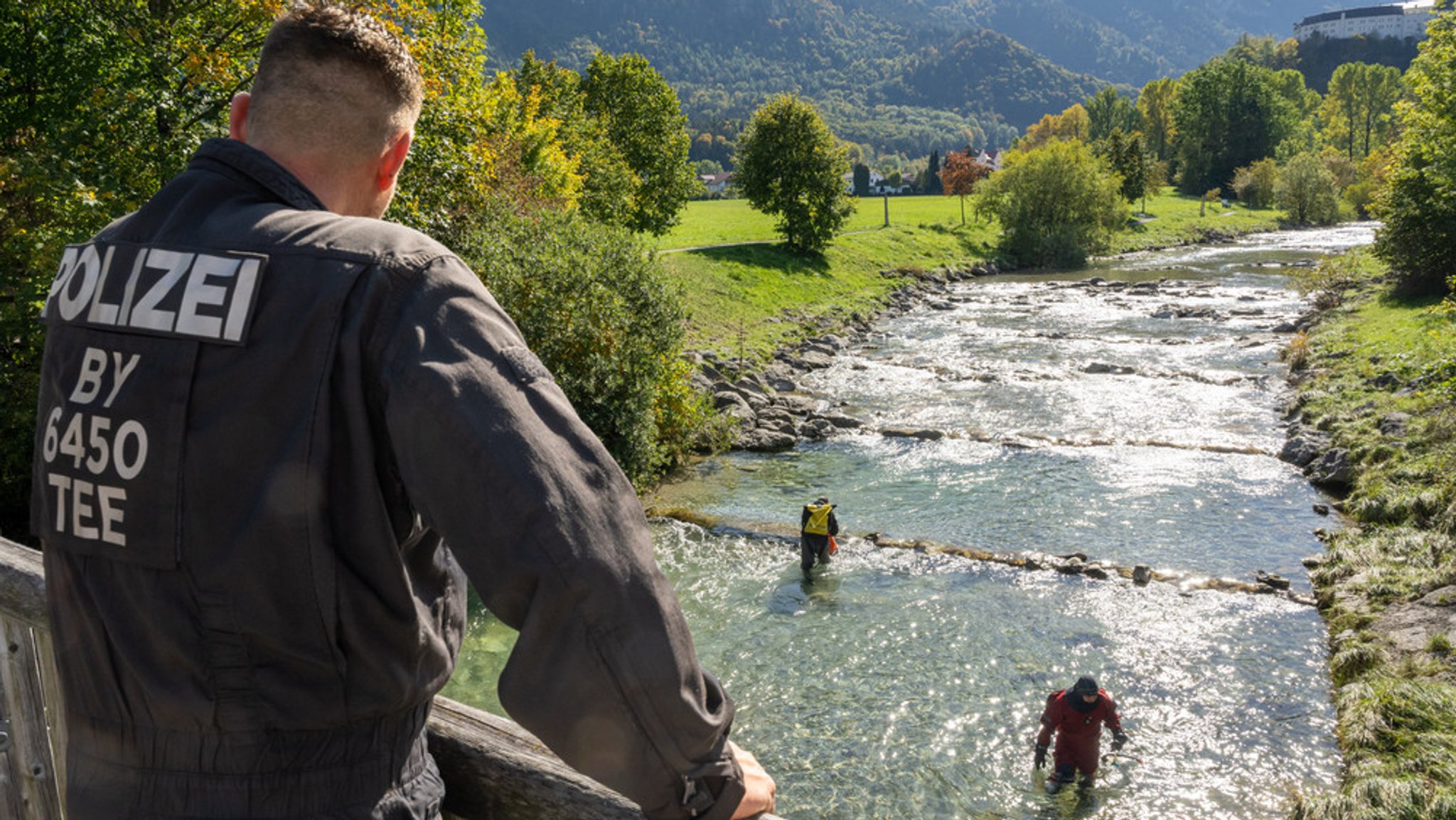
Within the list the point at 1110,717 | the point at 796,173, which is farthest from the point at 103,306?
the point at 796,173

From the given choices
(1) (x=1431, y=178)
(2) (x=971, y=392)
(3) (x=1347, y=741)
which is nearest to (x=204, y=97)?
(3) (x=1347, y=741)

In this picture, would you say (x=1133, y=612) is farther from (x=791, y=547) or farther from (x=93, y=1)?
(x=93, y=1)

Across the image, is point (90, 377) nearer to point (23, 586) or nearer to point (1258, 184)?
point (23, 586)

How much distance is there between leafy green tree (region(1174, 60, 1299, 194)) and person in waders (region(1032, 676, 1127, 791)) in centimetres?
11483

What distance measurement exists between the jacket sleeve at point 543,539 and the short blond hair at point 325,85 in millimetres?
531

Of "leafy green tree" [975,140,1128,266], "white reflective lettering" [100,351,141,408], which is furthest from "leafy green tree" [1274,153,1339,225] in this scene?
"white reflective lettering" [100,351,141,408]

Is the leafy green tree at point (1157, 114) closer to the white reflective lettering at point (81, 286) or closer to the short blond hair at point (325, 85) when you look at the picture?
the short blond hair at point (325, 85)

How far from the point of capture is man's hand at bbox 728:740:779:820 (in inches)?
78.3

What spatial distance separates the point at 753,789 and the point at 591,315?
17044 mm

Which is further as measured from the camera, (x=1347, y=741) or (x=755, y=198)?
(x=755, y=198)

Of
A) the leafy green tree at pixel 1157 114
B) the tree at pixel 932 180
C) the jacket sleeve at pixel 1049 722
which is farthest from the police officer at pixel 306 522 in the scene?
the tree at pixel 932 180

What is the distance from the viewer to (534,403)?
1692mm

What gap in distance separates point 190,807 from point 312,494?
65 centimetres

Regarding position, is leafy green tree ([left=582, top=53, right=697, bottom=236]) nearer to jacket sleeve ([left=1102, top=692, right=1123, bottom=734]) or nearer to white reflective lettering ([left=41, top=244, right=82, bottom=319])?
jacket sleeve ([left=1102, top=692, right=1123, bottom=734])
